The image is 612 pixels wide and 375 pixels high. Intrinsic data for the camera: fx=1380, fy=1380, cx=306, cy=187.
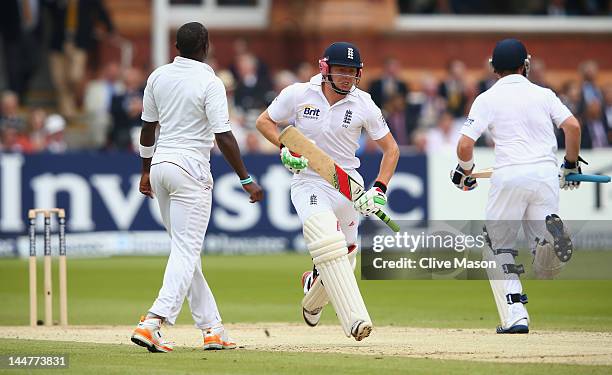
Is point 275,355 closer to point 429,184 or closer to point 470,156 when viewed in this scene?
point 470,156

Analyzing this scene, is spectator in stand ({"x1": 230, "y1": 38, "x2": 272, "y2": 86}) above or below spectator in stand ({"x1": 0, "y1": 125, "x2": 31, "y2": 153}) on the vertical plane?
above

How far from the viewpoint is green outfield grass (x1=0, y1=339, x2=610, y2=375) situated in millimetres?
8031

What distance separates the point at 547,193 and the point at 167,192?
8.90ft

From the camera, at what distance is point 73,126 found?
23.0 metres

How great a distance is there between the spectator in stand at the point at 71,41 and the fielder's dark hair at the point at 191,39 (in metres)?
14.1

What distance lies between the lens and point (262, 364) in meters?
8.39

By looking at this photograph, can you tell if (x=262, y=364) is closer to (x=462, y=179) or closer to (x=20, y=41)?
(x=462, y=179)

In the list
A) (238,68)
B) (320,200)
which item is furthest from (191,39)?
(238,68)

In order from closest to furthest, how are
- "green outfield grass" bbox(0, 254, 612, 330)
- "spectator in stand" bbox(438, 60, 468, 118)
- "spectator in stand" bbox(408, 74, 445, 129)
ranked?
"green outfield grass" bbox(0, 254, 612, 330) → "spectator in stand" bbox(408, 74, 445, 129) → "spectator in stand" bbox(438, 60, 468, 118)

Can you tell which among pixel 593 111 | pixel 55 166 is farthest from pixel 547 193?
pixel 593 111

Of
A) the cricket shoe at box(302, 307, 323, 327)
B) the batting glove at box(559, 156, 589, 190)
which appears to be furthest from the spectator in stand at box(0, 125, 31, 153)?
the batting glove at box(559, 156, 589, 190)

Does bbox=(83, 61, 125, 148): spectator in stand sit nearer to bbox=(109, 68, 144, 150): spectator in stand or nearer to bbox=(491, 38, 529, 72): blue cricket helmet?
bbox=(109, 68, 144, 150): spectator in stand

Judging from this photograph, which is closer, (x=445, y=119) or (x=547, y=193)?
(x=547, y=193)

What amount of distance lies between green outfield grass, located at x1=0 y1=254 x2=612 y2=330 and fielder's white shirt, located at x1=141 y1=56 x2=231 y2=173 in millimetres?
3090
